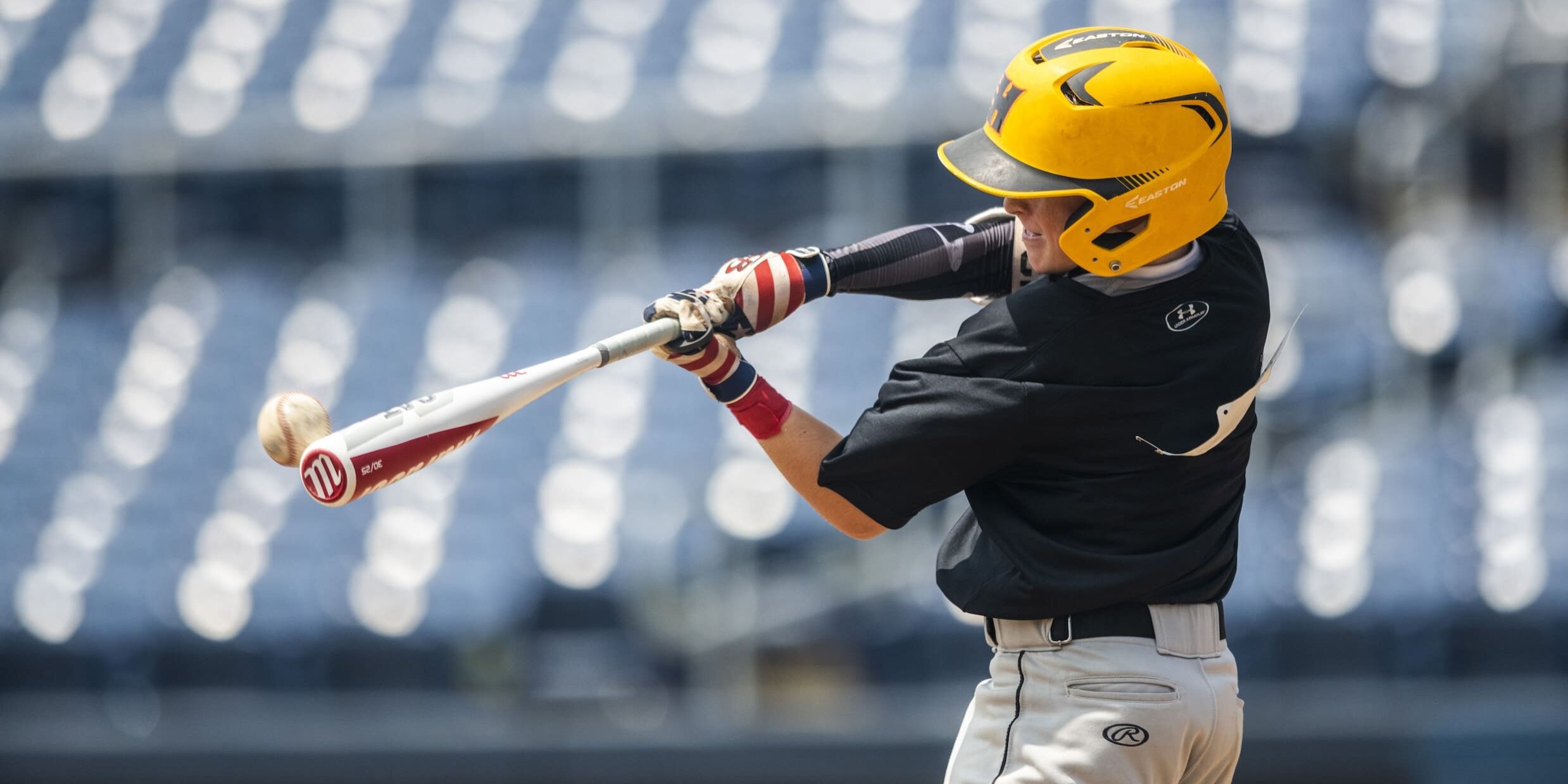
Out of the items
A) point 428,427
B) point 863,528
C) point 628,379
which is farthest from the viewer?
point 628,379

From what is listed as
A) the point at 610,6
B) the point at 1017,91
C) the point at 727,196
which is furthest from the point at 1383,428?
the point at 1017,91

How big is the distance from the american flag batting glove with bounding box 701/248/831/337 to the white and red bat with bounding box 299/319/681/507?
0.12m

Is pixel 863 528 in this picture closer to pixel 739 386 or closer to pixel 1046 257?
pixel 739 386

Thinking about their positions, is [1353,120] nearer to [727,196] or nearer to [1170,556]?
[727,196]

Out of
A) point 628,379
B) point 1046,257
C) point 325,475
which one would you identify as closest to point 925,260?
point 1046,257

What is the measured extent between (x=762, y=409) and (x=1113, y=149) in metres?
0.63

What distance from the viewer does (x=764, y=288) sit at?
97.7 inches

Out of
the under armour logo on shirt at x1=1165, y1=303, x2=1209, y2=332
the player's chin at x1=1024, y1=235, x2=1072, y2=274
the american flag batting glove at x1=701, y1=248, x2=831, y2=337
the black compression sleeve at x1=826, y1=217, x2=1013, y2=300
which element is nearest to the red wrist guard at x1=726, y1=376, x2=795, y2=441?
the american flag batting glove at x1=701, y1=248, x2=831, y2=337

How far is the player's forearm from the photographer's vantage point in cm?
238

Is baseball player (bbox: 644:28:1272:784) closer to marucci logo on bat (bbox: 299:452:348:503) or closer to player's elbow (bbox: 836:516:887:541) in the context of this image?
player's elbow (bbox: 836:516:887:541)

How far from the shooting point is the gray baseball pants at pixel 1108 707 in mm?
2270

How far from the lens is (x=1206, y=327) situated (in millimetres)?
2287

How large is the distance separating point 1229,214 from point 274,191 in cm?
704

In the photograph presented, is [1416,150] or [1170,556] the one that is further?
[1416,150]
